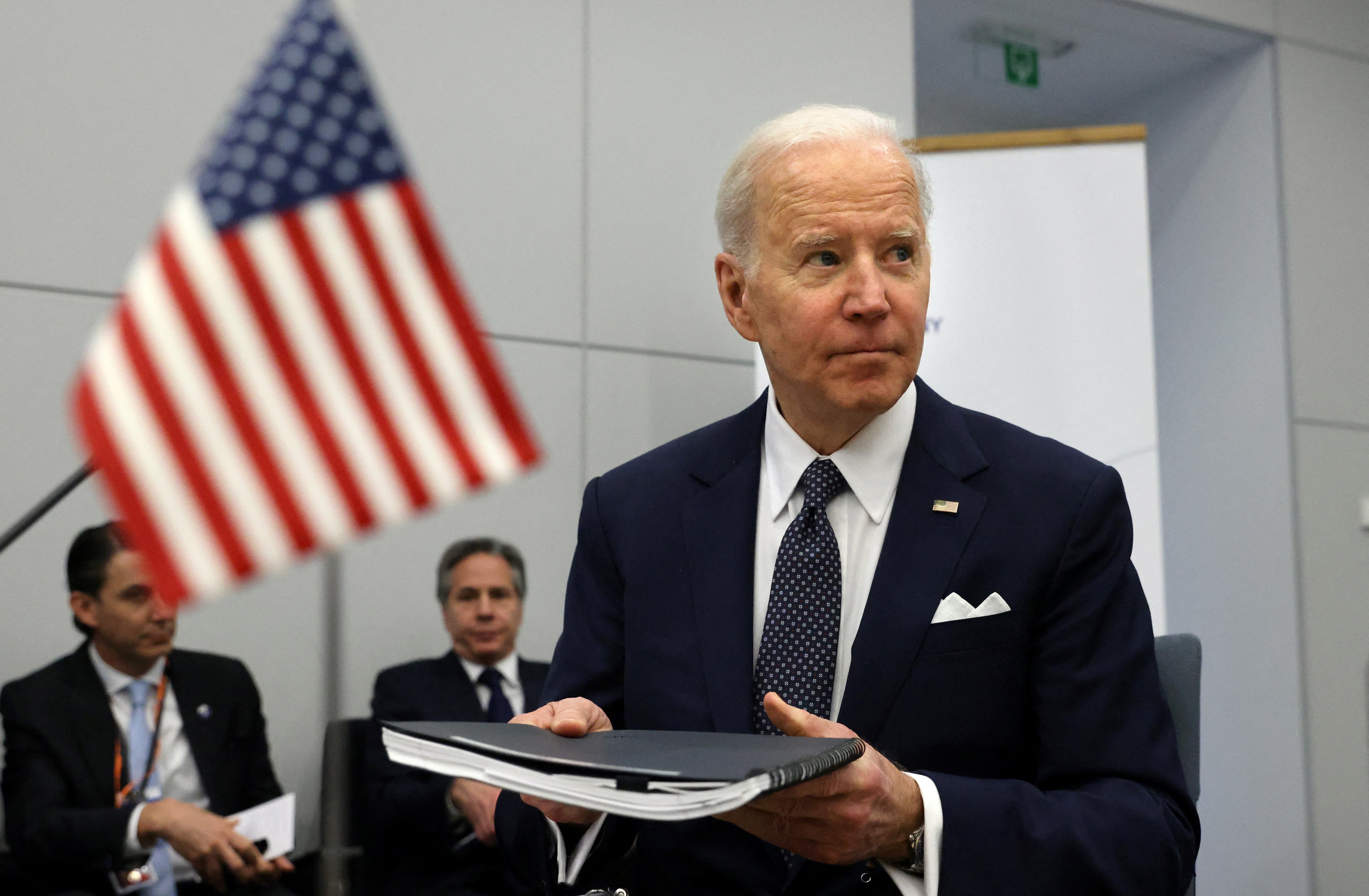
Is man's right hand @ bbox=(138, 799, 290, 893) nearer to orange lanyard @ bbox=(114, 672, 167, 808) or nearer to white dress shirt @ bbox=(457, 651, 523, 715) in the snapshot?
orange lanyard @ bbox=(114, 672, 167, 808)

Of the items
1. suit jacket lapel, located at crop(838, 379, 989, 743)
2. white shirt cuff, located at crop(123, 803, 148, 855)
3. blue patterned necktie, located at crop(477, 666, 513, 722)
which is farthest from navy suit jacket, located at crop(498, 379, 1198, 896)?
blue patterned necktie, located at crop(477, 666, 513, 722)

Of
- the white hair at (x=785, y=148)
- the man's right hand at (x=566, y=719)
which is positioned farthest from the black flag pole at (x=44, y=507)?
the white hair at (x=785, y=148)

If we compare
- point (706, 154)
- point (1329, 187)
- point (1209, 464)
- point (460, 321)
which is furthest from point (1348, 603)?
point (460, 321)

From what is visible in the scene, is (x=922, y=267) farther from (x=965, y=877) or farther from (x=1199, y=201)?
(x=1199, y=201)

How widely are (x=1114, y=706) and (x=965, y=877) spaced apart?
234 mm

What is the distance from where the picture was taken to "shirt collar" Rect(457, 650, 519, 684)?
3.72 m

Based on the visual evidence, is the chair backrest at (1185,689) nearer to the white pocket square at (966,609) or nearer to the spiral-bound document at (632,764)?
the white pocket square at (966,609)

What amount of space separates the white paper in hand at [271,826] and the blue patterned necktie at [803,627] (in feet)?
6.31

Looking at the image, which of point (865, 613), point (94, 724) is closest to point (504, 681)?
point (94, 724)

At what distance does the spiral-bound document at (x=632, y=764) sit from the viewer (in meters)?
0.94

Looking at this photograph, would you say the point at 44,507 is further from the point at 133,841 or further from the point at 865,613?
the point at 133,841

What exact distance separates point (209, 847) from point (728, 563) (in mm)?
2001

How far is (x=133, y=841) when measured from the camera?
9.67 feet

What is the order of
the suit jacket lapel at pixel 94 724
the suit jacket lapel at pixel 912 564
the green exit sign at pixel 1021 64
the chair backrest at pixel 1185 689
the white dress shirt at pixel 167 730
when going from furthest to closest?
the green exit sign at pixel 1021 64 → the white dress shirt at pixel 167 730 → the suit jacket lapel at pixel 94 724 → the chair backrest at pixel 1185 689 → the suit jacket lapel at pixel 912 564
